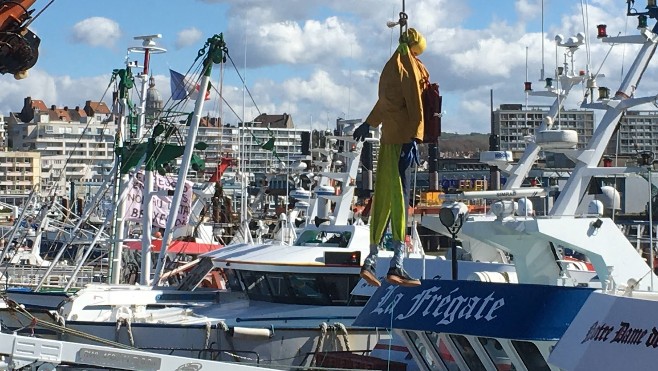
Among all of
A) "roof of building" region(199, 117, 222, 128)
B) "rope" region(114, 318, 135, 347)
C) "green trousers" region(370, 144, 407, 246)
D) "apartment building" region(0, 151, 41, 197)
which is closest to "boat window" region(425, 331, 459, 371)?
"green trousers" region(370, 144, 407, 246)

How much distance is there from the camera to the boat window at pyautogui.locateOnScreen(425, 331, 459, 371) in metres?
13.4

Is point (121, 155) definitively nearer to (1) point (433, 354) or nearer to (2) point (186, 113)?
(2) point (186, 113)

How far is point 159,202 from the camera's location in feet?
108

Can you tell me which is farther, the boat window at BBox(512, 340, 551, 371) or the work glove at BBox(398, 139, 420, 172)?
the boat window at BBox(512, 340, 551, 371)

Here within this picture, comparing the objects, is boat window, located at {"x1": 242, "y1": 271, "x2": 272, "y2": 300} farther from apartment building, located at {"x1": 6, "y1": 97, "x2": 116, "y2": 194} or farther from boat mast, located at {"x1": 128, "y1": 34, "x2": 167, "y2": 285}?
apartment building, located at {"x1": 6, "y1": 97, "x2": 116, "y2": 194}

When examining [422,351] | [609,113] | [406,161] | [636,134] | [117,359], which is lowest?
[422,351]

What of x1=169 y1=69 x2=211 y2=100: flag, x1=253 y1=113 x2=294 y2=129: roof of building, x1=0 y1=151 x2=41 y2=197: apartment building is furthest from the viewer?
x1=0 y1=151 x2=41 y2=197: apartment building

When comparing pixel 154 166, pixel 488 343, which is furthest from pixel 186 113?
pixel 488 343

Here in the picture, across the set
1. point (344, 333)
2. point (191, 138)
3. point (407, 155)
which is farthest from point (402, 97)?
point (191, 138)

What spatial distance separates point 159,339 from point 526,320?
9.85m

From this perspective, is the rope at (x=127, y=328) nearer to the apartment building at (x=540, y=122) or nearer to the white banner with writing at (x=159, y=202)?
the apartment building at (x=540, y=122)

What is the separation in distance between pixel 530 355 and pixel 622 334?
2.09m

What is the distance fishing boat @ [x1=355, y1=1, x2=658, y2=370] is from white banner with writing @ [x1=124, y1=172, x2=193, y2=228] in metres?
15.5

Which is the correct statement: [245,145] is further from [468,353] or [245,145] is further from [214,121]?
[214,121]
